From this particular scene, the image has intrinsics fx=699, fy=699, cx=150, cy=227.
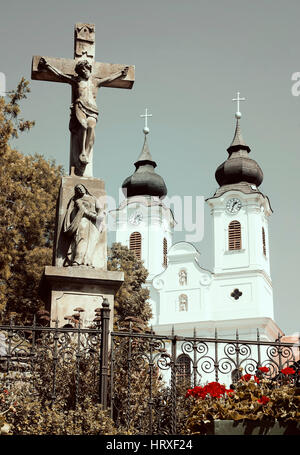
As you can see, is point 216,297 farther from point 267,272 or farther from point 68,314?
point 68,314

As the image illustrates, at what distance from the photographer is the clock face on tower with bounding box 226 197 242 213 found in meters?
54.0

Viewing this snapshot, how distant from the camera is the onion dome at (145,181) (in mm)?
57250

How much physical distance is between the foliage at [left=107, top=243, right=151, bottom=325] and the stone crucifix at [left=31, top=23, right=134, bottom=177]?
50.3 ft

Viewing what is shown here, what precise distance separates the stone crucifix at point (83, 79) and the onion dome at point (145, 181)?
47211 mm

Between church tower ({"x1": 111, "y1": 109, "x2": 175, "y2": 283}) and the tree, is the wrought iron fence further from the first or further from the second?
church tower ({"x1": 111, "y1": 109, "x2": 175, "y2": 283})

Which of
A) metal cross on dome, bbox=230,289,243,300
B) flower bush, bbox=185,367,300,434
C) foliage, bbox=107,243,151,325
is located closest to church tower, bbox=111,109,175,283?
metal cross on dome, bbox=230,289,243,300

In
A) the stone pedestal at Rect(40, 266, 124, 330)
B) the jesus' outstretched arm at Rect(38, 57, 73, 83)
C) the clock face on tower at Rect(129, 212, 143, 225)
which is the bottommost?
the stone pedestal at Rect(40, 266, 124, 330)

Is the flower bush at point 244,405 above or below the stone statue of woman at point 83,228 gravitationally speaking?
below

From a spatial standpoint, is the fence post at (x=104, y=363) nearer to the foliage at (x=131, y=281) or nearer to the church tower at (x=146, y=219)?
the foliage at (x=131, y=281)

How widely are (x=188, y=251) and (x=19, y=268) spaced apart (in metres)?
35.2

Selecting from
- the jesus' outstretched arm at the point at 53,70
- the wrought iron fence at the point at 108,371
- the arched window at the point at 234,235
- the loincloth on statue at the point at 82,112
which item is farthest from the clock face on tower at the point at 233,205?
the wrought iron fence at the point at 108,371

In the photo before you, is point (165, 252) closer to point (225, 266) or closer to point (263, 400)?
point (225, 266)

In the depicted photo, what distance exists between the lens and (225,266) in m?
53.6

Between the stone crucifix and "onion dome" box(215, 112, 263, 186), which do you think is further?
"onion dome" box(215, 112, 263, 186)
